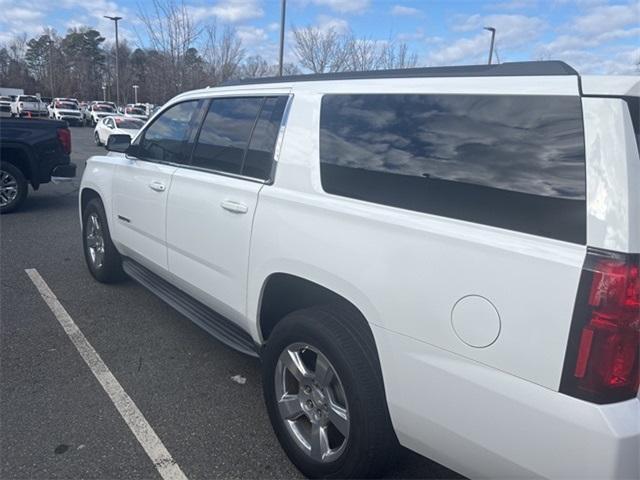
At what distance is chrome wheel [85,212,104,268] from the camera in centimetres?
503

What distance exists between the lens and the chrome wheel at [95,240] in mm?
5031

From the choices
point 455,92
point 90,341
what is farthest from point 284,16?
point 455,92

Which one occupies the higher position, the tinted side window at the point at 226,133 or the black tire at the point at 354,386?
the tinted side window at the point at 226,133

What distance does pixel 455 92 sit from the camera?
2023mm

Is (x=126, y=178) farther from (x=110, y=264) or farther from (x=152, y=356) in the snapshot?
(x=152, y=356)

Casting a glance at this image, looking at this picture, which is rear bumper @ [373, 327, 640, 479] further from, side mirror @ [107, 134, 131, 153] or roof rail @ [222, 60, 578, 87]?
side mirror @ [107, 134, 131, 153]

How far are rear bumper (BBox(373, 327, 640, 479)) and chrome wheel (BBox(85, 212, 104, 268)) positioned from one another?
376cm

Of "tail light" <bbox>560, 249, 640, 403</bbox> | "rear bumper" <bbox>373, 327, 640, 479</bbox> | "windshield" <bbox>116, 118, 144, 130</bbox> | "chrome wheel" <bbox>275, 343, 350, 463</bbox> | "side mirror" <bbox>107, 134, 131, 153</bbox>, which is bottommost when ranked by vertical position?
"chrome wheel" <bbox>275, 343, 350, 463</bbox>

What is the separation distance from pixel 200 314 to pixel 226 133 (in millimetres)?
→ 1215

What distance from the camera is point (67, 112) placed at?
126ft

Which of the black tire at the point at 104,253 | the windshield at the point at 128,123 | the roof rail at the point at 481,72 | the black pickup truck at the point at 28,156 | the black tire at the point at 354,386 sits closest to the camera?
the roof rail at the point at 481,72

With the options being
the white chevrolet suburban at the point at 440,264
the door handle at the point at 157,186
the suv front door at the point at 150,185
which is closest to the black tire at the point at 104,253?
the suv front door at the point at 150,185

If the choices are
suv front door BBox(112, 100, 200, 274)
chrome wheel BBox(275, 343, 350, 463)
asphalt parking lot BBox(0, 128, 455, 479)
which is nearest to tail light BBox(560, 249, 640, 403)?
chrome wheel BBox(275, 343, 350, 463)

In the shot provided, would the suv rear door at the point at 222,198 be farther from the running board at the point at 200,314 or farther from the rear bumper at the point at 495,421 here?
the rear bumper at the point at 495,421
